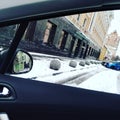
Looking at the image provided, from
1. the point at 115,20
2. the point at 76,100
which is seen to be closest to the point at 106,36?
the point at 115,20

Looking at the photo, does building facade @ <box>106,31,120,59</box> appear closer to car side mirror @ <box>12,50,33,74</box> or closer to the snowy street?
the snowy street

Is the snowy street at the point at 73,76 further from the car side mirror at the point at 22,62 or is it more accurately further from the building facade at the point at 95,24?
the building facade at the point at 95,24

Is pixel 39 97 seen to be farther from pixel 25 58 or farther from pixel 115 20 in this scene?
pixel 115 20

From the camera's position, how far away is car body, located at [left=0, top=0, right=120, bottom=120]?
1.07 m

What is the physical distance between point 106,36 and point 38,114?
0.64 meters

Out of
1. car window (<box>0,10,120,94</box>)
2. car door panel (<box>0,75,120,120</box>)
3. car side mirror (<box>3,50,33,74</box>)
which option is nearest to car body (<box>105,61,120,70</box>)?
car window (<box>0,10,120,94</box>)

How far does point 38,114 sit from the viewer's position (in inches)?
43.0

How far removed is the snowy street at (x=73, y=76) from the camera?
46.3 inches

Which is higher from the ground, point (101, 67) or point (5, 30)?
point (5, 30)

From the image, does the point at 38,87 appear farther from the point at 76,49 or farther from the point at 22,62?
the point at 76,49

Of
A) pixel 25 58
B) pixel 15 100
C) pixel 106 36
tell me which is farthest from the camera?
pixel 106 36

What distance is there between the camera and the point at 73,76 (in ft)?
4.18

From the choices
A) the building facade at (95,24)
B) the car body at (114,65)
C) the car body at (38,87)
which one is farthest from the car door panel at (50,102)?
the building facade at (95,24)

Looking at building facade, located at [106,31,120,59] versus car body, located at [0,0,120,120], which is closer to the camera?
car body, located at [0,0,120,120]
